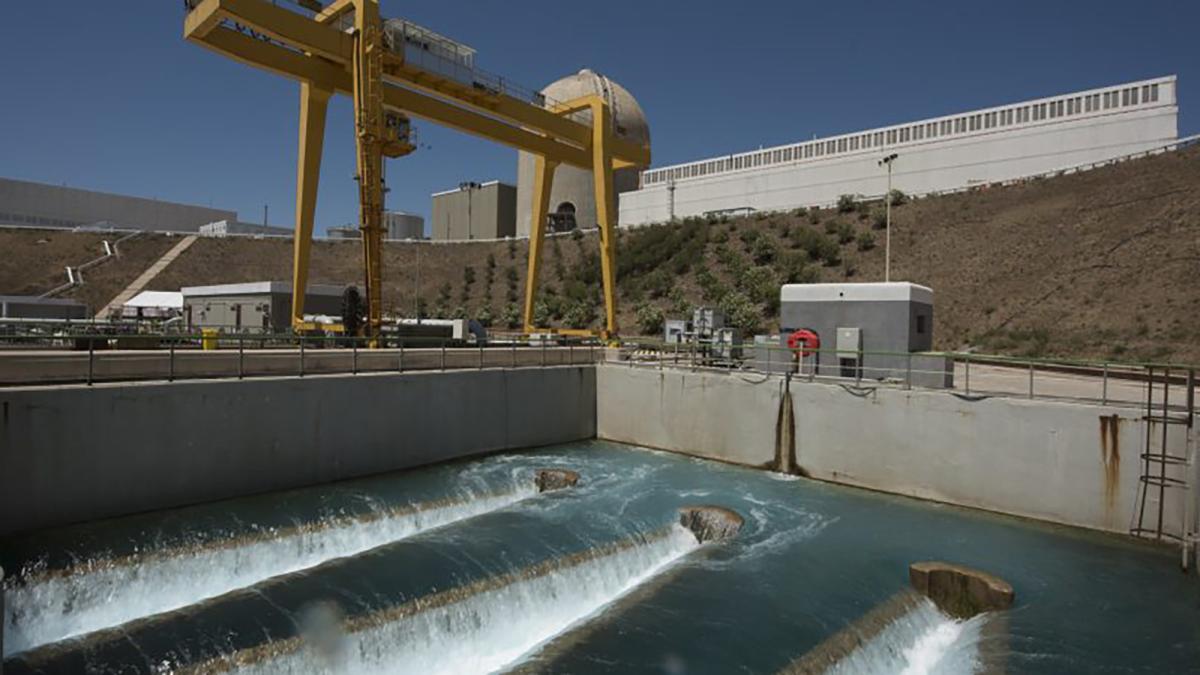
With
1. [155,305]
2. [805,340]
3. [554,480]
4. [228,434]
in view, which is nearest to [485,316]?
[155,305]

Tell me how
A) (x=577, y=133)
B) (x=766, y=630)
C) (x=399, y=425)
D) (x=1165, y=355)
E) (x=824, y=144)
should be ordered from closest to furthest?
1. (x=766, y=630)
2. (x=399, y=425)
3. (x=1165, y=355)
4. (x=577, y=133)
5. (x=824, y=144)

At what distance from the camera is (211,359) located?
544 inches

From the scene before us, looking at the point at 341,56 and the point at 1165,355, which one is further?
the point at 1165,355

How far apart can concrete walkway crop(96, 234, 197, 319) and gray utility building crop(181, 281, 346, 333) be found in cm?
1689

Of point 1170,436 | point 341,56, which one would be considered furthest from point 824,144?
point 1170,436

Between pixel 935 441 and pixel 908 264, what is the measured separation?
34.9 m

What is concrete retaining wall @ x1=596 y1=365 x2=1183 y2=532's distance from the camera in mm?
12469

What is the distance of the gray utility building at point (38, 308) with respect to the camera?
35.5 metres

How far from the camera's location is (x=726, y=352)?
23.3m

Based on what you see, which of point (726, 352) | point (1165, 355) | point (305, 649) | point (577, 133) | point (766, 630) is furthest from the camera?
point (577, 133)

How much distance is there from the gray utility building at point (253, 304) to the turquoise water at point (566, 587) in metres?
20.4

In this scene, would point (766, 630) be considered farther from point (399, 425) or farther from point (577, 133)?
point (577, 133)

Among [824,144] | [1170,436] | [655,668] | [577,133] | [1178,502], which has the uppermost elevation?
[824,144]

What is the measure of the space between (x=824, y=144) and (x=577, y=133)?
38.6 m
